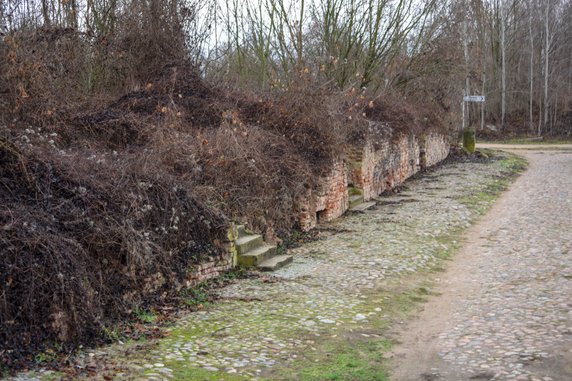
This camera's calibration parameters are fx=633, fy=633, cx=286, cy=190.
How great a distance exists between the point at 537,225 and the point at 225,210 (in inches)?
304

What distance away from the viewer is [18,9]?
12.7 metres

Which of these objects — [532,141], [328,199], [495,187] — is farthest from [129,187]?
[532,141]

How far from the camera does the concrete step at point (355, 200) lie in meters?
16.9

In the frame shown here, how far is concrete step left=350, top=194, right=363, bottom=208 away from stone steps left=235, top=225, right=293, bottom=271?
601cm

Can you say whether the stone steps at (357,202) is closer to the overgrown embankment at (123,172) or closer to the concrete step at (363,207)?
the concrete step at (363,207)

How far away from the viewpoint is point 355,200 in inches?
674

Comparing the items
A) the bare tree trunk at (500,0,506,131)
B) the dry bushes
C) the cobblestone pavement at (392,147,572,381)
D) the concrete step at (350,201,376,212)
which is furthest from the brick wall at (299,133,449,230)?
the bare tree trunk at (500,0,506,131)

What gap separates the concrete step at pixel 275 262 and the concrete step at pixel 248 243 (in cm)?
35

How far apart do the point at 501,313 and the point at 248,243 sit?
4258 millimetres

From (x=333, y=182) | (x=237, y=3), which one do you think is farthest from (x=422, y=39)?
(x=333, y=182)

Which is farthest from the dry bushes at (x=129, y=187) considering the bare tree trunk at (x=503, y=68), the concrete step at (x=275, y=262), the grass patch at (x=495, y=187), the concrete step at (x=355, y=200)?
the bare tree trunk at (x=503, y=68)

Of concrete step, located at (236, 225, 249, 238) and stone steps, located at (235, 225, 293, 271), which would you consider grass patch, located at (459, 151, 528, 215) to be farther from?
concrete step, located at (236, 225, 249, 238)

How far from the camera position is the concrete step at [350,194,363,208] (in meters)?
16.9

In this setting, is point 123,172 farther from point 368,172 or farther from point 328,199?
point 368,172
